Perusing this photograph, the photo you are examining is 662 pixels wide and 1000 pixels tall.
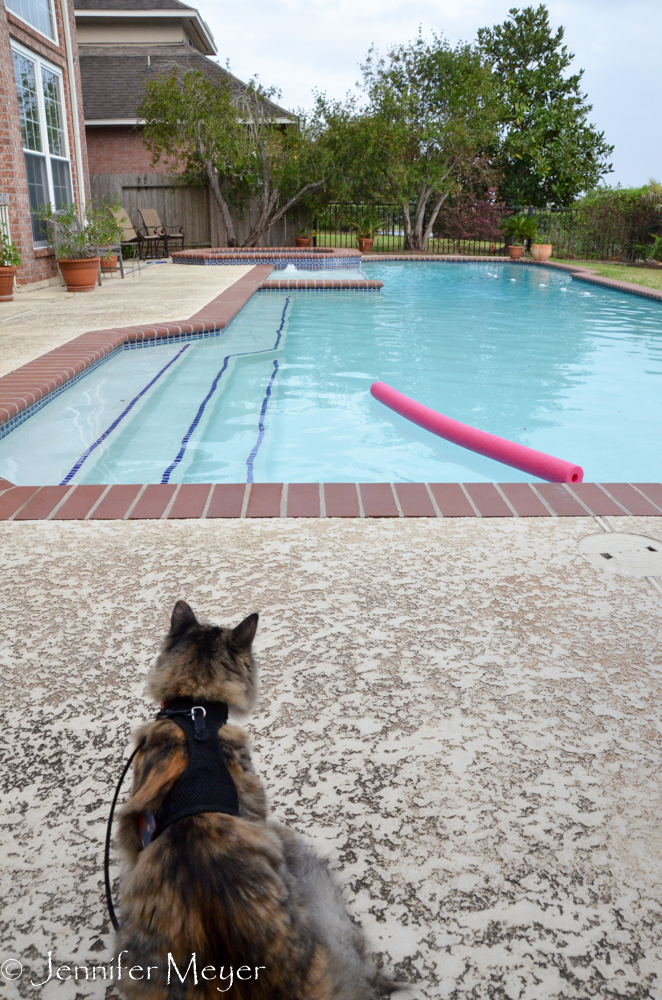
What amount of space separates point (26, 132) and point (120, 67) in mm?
12946

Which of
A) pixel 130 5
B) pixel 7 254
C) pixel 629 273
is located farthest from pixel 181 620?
pixel 130 5

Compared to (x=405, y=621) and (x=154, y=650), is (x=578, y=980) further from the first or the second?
(x=154, y=650)

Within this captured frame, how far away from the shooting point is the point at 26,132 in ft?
36.9

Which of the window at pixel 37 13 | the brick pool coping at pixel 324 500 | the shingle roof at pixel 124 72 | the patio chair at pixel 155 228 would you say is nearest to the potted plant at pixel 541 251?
the shingle roof at pixel 124 72

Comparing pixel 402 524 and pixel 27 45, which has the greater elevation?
pixel 27 45

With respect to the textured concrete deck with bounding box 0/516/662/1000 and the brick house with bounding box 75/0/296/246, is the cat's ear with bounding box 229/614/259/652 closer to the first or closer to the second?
the textured concrete deck with bounding box 0/516/662/1000

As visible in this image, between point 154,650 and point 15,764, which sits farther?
point 154,650

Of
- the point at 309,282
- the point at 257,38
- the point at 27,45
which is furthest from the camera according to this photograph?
the point at 257,38

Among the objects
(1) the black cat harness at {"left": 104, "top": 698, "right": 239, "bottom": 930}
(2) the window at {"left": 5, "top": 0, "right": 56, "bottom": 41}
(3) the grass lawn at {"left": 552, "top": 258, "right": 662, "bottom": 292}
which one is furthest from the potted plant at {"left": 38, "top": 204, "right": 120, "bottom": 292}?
(1) the black cat harness at {"left": 104, "top": 698, "right": 239, "bottom": 930}

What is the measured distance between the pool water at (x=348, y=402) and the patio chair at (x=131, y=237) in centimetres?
589

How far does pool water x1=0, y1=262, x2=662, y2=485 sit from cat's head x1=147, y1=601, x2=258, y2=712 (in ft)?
12.4

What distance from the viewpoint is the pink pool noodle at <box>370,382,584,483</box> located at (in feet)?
13.6

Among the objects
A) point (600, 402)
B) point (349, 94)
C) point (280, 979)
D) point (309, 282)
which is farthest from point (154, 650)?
point (349, 94)

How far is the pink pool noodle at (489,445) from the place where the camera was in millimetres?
4133
